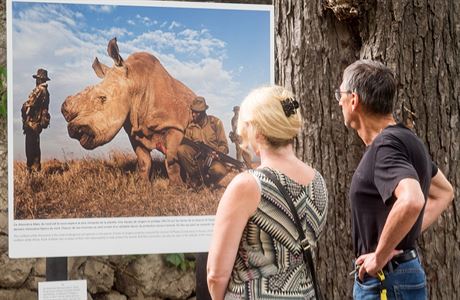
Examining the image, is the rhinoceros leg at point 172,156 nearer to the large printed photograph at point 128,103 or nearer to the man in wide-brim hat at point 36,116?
the large printed photograph at point 128,103

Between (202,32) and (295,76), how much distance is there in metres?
0.75

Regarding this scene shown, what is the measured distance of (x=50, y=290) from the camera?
12.6 ft

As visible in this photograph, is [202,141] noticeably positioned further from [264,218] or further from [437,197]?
[264,218]

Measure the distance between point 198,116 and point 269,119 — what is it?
169cm

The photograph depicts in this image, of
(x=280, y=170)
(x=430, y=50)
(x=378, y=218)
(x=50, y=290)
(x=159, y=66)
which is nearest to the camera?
(x=280, y=170)

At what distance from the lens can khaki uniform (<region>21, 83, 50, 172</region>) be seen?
393cm

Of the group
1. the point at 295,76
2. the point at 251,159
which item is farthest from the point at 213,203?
the point at 295,76

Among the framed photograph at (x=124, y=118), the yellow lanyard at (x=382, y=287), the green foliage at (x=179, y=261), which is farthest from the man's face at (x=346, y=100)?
the green foliage at (x=179, y=261)

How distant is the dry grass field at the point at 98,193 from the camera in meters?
3.89

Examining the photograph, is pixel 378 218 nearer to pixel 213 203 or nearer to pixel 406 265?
pixel 406 265

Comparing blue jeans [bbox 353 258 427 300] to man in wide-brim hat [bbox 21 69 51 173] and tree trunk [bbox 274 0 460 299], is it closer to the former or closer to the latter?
tree trunk [bbox 274 0 460 299]

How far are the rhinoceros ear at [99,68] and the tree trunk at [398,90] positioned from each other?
0.93 m

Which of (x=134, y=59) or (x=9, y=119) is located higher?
(x=134, y=59)
